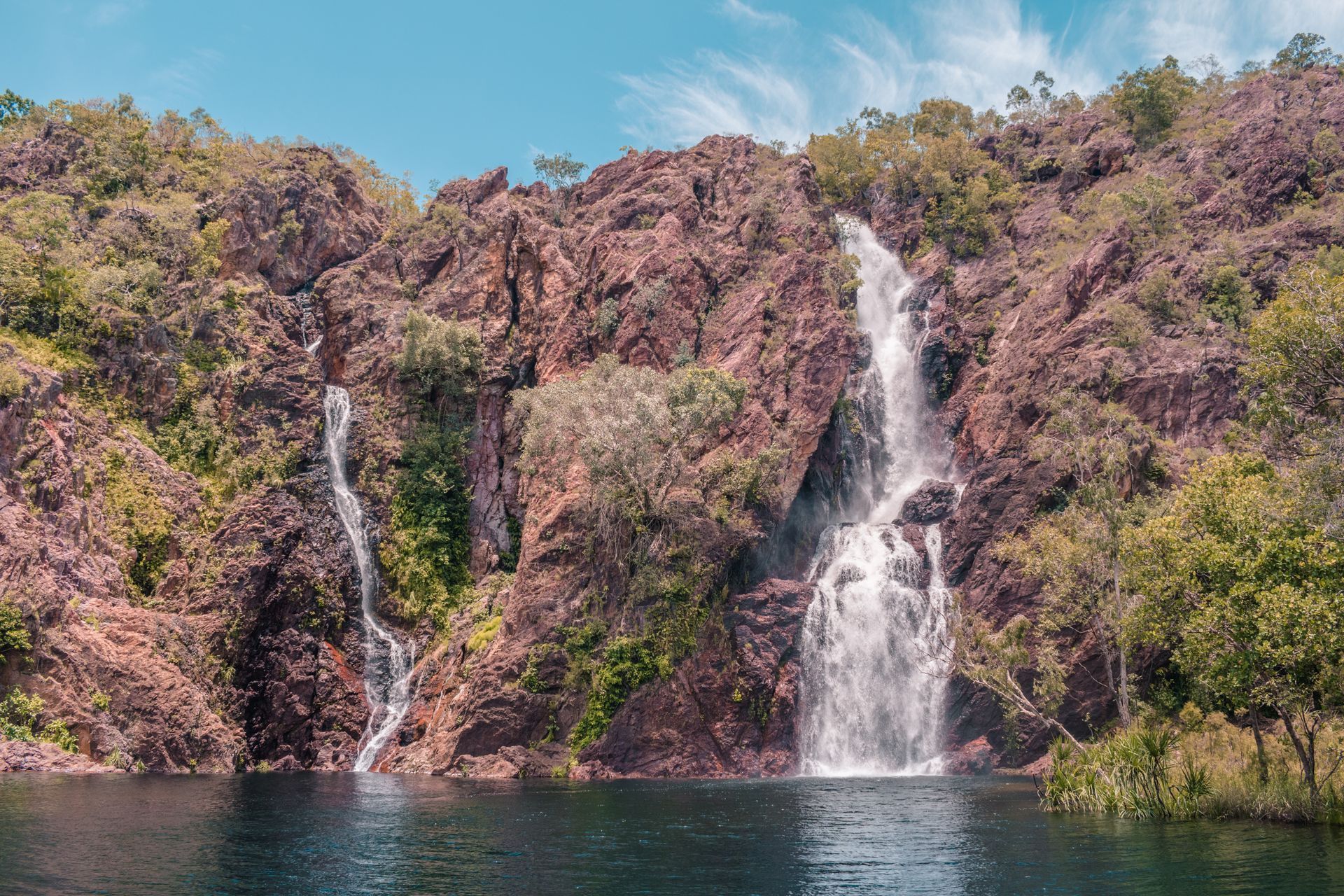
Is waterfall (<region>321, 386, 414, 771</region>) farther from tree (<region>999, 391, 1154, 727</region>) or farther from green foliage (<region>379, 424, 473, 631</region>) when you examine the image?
tree (<region>999, 391, 1154, 727</region>)

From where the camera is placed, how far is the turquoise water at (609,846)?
1570 centimetres

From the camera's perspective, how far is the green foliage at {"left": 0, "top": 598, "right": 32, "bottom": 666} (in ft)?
116

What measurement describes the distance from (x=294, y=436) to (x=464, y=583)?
14.6m

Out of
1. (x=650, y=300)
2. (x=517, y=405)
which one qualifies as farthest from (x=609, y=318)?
(x=517, y=405)

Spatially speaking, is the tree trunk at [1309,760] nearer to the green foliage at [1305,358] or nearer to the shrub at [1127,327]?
the green foliage at [1305,358]

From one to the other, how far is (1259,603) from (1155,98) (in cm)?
6995

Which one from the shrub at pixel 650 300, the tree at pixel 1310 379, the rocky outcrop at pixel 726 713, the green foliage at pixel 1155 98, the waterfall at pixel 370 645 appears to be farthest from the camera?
the green foliage at pixel 1155 98

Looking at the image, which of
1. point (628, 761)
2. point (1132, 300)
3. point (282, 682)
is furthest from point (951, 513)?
point (282, 682)

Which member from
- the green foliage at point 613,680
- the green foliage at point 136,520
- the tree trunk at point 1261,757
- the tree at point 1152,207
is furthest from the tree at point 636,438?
the tree at point 1152,207

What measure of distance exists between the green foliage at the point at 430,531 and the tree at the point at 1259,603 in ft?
130

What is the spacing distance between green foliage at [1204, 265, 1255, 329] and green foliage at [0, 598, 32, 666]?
6291 centimetres

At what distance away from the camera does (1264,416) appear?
81.7 feet

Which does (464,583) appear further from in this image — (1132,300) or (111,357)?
(1132,300)

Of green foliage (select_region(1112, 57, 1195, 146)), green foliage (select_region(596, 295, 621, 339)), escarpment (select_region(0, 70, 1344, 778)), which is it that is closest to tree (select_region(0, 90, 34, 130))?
escarpment (select_region(0, 70, 1344, 778))
